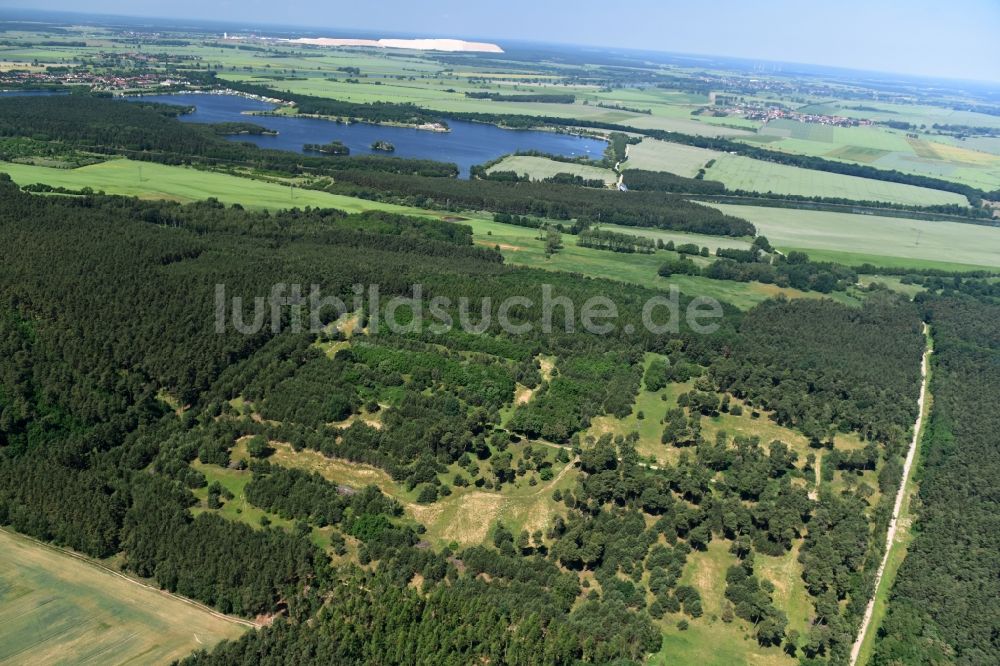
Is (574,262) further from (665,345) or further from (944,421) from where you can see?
(944,421)

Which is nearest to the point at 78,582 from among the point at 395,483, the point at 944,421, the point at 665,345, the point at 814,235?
the point at 395,483

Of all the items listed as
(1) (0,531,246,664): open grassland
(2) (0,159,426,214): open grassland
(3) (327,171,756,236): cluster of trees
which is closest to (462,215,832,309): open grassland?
(3) (327,171,756,236): cluster of trees

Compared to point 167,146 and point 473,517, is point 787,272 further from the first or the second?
point 167,146

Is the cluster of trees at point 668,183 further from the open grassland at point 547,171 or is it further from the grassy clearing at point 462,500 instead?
the grassy clearing at point 462,500

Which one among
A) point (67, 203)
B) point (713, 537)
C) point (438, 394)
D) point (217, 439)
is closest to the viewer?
point (713, 537)

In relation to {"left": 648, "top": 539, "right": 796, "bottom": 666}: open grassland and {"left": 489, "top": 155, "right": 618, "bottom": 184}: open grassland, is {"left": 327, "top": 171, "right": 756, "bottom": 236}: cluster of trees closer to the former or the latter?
{"left": 489, "top": 155, "right": 618, "bottom": 184}: open grassland

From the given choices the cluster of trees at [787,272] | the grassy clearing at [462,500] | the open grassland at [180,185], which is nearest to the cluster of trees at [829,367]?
the cluster of trees at [787,272]

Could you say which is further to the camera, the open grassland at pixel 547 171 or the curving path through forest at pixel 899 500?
the open grassland at pixel 547 171
